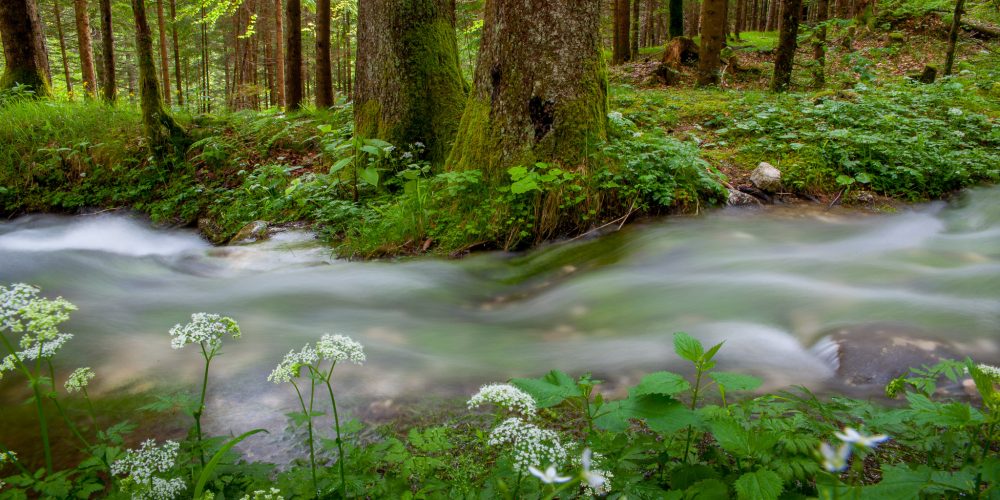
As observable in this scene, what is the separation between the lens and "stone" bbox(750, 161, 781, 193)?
18.7 feet

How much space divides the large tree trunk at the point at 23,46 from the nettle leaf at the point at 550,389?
1250 cm

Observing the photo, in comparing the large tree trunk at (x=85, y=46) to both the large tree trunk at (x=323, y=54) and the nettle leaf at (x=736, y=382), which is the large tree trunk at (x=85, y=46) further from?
the nettle leaf at (x=736, y=382)

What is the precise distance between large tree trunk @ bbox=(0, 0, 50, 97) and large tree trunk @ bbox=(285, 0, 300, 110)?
4.60m

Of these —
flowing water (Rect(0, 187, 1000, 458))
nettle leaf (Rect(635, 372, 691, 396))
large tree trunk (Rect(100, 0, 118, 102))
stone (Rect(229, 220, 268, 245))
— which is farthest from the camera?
large tree trunk (Rect(100, 0, 118, 102))

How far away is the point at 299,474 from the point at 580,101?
433 cm

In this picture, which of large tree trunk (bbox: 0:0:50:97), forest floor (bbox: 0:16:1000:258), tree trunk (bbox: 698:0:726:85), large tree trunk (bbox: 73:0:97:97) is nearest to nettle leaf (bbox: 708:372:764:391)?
forest floor (bbox: 0:16:1000:258)

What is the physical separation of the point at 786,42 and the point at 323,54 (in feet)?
26.1

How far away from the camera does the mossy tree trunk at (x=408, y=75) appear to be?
655 cm

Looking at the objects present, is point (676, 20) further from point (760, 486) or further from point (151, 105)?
point (760, 486)

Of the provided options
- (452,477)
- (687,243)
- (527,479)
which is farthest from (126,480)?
(687,243)

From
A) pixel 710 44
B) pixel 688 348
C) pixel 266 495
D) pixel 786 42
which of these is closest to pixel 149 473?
pixel 266 495

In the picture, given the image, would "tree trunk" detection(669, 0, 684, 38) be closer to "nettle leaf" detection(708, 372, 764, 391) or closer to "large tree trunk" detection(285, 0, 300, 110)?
"large tree trunk" detection(285, 0, 300, 110)

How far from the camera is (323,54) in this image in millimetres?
10023

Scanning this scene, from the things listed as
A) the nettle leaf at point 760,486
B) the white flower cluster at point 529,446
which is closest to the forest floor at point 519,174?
the white flower cluster at point 529,446
